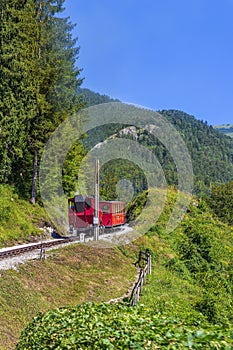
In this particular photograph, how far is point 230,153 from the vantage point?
191375 millimetres

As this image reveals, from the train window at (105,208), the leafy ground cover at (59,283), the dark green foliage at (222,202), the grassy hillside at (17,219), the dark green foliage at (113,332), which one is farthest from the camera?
the dark green foliage at (222,202)

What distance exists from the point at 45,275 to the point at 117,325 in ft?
32.5

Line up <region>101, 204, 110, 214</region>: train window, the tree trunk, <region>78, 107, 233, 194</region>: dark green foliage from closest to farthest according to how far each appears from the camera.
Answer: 1. <region>101, 204, 110, 214</region>: train window
2. the tree trunk
3. <region>78, 107, 233, 194</region>: dark green foliage

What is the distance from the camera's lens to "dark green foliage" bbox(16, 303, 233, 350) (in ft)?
18.6

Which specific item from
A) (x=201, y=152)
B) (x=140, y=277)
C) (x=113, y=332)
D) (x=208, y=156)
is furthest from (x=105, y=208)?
(x=208, y=156)

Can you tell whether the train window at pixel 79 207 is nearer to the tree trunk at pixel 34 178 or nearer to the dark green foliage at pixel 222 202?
the tree trunk at pixel 34 178

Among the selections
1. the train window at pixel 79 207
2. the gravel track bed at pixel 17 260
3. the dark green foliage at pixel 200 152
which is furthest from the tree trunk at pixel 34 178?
the dark green foliage at pixel 200 152

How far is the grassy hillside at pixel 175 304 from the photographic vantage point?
6109mm

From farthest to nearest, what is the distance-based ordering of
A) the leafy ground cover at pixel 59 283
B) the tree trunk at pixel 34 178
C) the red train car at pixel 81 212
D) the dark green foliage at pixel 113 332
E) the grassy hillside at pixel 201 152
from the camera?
the grassy hillside at pixel 201 152, the tree trunk at pixel 34 178, the red train car at pixel 81 212, the leafy ground cover at pixel 59 283, the dark green foliage at pixel 113 332

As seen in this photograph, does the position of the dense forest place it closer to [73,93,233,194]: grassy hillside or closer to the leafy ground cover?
the leafy ground cover

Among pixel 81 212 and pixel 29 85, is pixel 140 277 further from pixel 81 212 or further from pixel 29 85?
pixel 29 85

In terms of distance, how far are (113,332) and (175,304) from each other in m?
9.78

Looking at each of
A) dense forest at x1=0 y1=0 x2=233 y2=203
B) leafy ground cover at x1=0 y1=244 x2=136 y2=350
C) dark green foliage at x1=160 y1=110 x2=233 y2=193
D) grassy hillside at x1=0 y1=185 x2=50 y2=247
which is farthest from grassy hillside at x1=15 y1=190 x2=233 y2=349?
dark green foliage at x1=160 y1=110 x2=233 y2=193

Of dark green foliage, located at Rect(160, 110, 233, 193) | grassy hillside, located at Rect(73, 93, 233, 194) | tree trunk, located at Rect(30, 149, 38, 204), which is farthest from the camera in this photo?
dark green foliage, located at Rect(160, 110, 233, 193)
